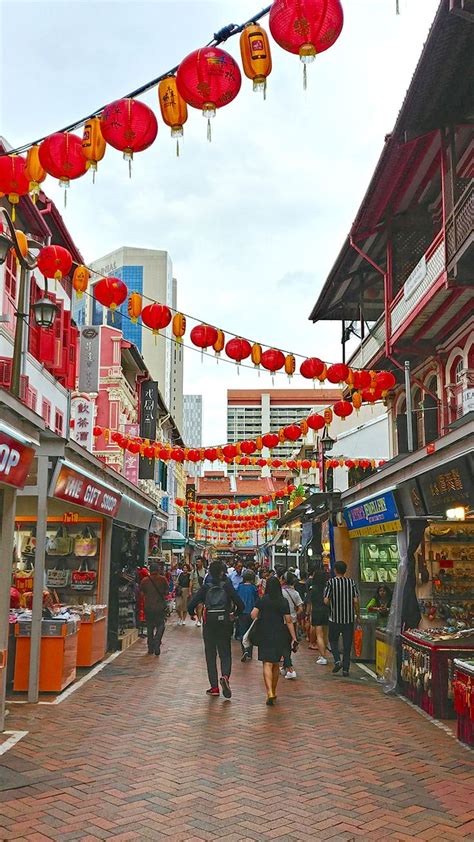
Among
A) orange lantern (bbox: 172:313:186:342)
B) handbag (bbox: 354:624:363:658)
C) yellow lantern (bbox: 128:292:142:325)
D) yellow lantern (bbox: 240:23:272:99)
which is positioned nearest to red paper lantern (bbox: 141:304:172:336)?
yellow lantern (bbox: 128:292:142:325)

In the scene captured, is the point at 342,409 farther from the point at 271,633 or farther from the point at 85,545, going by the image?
the point at 271,633

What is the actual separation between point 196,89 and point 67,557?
10.8 m

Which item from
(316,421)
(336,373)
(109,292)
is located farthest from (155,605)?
(316,421)

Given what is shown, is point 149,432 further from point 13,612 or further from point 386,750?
point 386,750

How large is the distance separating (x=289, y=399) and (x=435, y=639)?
104 meters

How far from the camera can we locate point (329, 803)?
594cm

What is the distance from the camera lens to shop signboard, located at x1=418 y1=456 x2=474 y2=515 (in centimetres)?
884

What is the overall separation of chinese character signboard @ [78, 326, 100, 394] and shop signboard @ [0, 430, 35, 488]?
1766cm

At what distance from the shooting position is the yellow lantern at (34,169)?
7922 mm

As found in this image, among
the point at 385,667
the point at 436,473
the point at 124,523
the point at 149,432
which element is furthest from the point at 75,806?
the point at 149,432

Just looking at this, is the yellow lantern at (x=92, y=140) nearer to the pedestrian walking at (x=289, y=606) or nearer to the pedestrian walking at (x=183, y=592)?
the pedestrian walking at (x=289, y=606)

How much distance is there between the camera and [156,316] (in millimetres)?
12430

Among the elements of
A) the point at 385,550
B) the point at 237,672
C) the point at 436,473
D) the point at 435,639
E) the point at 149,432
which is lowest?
the point at 237,672

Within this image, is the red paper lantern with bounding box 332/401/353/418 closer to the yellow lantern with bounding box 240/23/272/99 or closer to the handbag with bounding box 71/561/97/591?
the handbag with bounding box 71/561/97/591
